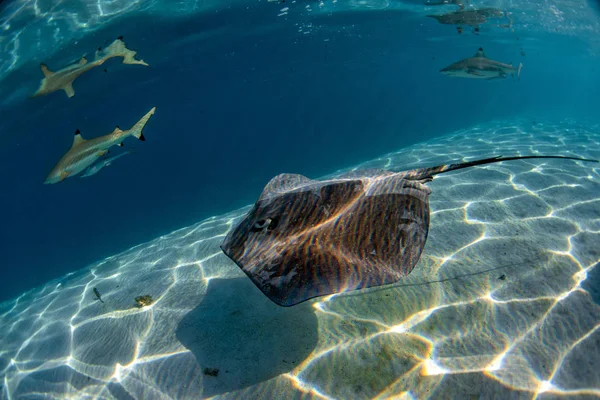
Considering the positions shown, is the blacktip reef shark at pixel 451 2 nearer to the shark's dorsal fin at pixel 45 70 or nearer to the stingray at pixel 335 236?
the shark's dorsal fin at pixel 45 70

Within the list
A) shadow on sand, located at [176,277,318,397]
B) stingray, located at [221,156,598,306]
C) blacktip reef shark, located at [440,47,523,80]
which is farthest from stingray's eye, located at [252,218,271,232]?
blacktip reef shark, located at [440,47,523,80]

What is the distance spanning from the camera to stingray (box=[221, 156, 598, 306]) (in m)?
2.06

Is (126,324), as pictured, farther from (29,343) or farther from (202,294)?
(29,343)

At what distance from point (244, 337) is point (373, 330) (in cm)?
126

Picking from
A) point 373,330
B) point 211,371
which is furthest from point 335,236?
point 211,371

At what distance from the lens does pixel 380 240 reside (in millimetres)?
2465

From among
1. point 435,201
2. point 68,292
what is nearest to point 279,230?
point 435,201

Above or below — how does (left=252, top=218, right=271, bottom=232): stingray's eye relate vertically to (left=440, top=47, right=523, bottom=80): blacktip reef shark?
above

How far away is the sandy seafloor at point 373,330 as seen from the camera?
240 cm

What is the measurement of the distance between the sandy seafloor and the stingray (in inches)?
37.5

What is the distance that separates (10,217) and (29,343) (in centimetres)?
8640

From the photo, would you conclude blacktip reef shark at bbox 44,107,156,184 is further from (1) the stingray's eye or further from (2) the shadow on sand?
(1) the stingray's eye

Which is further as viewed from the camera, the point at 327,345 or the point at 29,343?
the point at 29,343

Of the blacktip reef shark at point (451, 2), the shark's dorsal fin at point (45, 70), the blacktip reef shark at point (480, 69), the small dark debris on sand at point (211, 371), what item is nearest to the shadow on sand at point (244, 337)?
the small dark debris on sand at point (211, 371)
